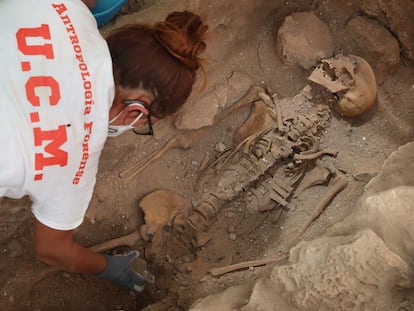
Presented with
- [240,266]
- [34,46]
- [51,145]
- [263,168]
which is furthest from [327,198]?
[34,46]

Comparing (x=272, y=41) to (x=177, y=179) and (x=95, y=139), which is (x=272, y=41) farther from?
(x=95, y=139)

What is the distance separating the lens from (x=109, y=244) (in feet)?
8.87

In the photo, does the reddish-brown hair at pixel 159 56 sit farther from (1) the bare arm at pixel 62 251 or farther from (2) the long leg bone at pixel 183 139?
(2) the long leg bone at pixel 183 139

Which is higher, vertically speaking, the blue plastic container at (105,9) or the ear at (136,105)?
the ear at (136,105)

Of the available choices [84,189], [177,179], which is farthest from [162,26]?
[177,179]

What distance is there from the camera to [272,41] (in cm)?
313

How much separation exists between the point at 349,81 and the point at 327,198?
591mm

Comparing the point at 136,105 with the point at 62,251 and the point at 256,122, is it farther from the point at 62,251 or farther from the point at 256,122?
the point at 256,122

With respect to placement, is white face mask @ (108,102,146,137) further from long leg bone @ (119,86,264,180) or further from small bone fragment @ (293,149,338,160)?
small bone fragment @ (293,149,338,160)

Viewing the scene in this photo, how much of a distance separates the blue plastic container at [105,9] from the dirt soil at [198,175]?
6 cm

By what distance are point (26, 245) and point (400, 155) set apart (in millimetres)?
1631

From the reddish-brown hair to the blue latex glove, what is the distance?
2.89ft

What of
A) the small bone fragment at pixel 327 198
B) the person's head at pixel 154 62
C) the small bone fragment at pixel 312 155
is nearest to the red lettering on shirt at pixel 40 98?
the person's head at pixel 154 62

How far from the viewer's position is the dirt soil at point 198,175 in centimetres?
262
